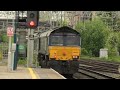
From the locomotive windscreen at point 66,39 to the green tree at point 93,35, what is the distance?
134 feet

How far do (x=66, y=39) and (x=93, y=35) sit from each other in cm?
4155

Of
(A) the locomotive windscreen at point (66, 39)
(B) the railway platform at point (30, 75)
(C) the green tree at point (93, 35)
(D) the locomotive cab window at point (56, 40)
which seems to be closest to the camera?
(B) the railway platform at point (30, 75)

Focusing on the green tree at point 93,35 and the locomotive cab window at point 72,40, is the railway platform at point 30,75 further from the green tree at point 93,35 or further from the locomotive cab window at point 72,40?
the green tree at point 93,35

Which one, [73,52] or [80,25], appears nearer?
[73,52]

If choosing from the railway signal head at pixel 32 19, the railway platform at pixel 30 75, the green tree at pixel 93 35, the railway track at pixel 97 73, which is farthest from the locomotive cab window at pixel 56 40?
the green tree at pixel 93 35

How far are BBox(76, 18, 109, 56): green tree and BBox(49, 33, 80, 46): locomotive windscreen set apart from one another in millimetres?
40803

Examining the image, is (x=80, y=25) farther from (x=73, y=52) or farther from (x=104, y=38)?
(x=73, y=52)

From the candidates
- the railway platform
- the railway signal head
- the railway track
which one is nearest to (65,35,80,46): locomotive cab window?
the railway track

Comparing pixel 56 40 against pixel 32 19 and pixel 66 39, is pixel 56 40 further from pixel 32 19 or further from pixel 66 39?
pixel 32 19

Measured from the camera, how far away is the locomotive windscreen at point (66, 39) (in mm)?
24141
